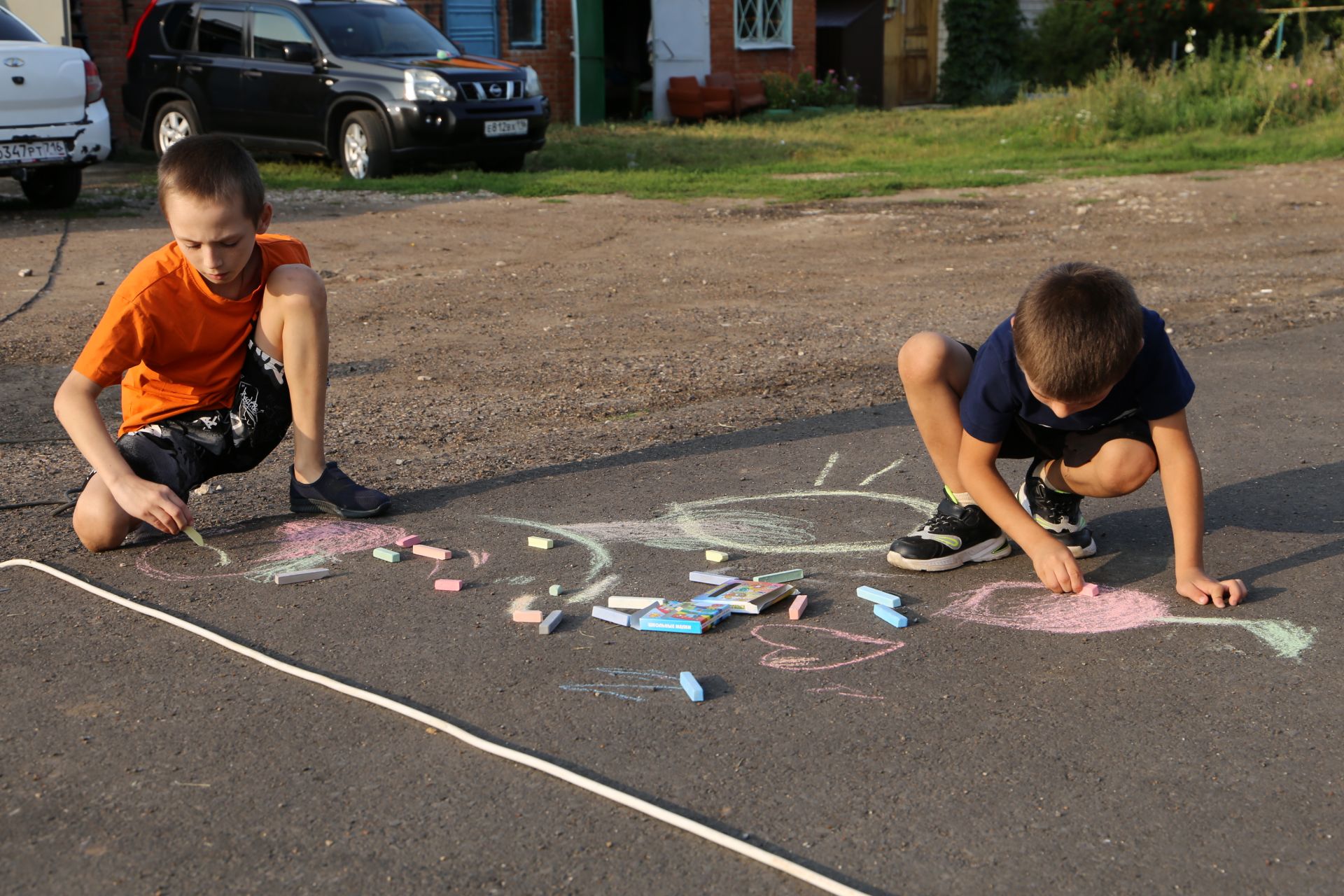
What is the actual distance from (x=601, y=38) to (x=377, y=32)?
764cm

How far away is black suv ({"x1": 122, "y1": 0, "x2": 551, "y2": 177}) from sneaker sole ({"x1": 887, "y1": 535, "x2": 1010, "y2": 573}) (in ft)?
33.8

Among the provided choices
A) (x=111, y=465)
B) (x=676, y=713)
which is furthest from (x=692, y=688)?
(x=111, y=465)

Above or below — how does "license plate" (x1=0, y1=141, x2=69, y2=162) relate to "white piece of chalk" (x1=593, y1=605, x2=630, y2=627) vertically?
above

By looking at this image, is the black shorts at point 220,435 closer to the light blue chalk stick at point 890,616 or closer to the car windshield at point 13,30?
the light blue chalk stick at point 890,616

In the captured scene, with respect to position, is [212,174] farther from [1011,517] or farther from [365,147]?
[365,147]

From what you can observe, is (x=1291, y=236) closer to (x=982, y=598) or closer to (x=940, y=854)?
(x=982, y=598)

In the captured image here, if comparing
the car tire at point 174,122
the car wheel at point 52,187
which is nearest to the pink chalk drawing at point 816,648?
the car wheel at point 52,187

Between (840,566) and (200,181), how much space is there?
2.08 metres

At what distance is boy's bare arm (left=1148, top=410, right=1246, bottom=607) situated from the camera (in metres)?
3.37

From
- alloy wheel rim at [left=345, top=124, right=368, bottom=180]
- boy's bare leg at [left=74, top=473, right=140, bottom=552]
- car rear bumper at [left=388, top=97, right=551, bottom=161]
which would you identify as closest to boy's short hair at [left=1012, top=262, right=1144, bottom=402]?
boy's bare leg at [left=74, top=473, right=140, bottom=552]

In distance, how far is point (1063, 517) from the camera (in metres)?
3.81

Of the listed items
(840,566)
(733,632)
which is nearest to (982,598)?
(840,566)

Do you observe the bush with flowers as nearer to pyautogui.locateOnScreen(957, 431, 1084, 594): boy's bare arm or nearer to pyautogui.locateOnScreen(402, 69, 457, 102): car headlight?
pyautogui.locateOnScreen(402, 69, 457, 102): car headlight

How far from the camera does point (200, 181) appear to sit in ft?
12.2
